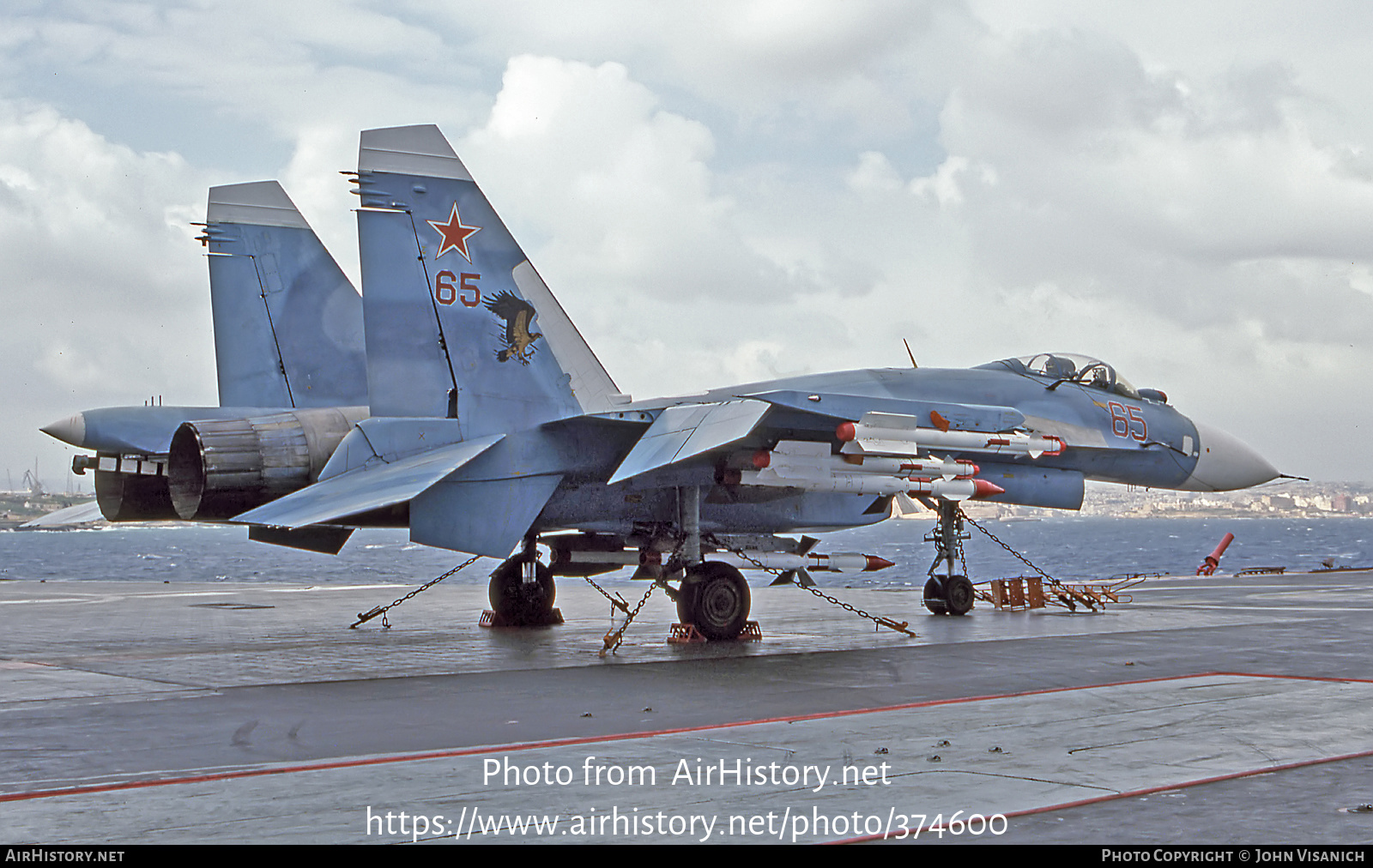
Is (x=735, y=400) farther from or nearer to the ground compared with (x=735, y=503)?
farther from the ground

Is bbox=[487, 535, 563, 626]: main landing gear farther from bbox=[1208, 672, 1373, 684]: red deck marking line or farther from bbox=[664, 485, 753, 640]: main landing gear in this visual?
bbox=[1208, 672, 1373, 684]: red deck marking line

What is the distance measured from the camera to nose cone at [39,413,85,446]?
15320 millimetres

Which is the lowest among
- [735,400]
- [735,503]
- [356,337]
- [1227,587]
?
[1227,587]

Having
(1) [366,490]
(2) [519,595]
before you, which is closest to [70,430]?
(1) [366,490]

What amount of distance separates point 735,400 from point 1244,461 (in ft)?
34.5

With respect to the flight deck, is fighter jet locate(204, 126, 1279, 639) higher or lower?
higher

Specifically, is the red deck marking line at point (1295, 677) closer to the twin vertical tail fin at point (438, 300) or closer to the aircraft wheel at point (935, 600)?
the twin vertical tail fin at point (438, 300)

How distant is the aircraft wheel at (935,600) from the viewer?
1998 cm

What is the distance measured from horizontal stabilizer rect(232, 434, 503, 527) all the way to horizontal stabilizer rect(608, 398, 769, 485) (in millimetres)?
1821

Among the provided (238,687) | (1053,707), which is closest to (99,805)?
(238,687)

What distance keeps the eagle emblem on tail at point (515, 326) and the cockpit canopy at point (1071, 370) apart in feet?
22.9

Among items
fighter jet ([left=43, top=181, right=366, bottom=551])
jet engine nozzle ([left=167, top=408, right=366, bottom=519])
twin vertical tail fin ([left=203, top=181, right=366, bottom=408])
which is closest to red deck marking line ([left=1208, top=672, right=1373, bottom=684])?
jet engine nozzle ([left=167, top=408, right=366, bottom=519])
